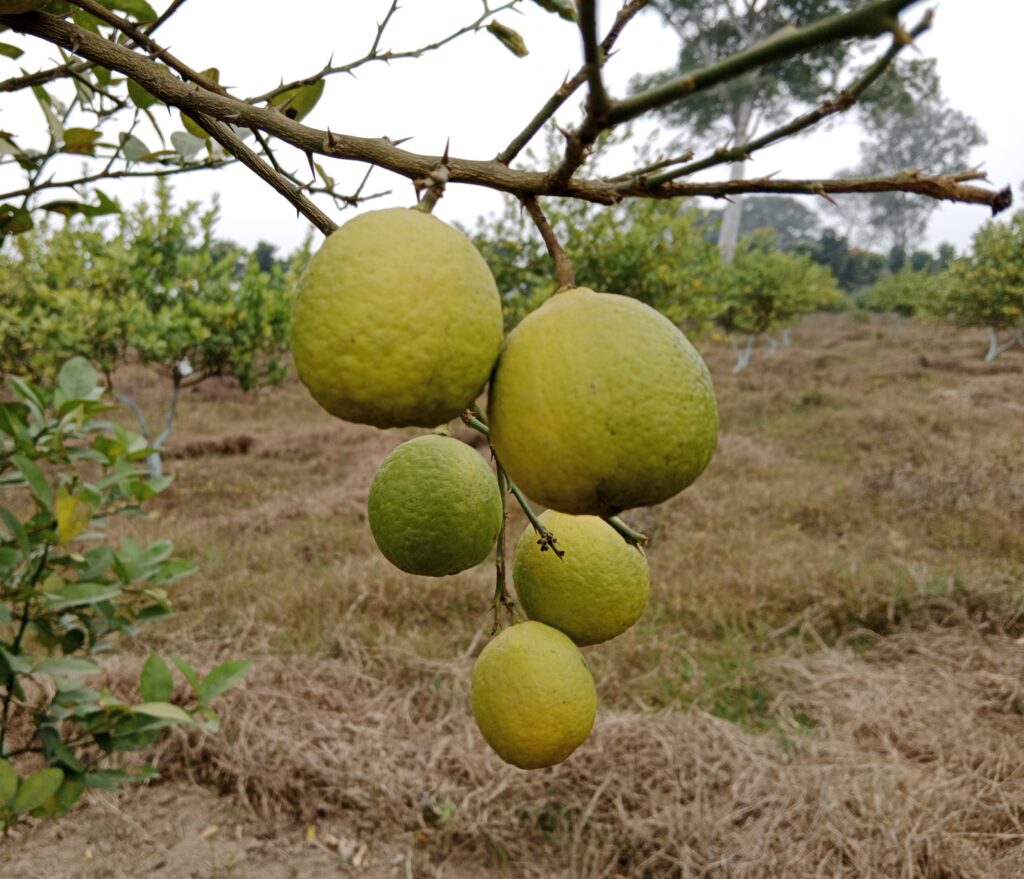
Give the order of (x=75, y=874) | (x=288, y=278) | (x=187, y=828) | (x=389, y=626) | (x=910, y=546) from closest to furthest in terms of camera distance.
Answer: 1. (x=75, y=874)
2. (x=187, y=828)
3. (x=389, y=626)
4. (x=910, y=546)
5. (x=288, y=278)

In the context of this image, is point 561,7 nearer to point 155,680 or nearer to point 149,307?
point 155,680

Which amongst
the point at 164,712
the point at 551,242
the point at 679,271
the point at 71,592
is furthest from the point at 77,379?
the point at 679,271

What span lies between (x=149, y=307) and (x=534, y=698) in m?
8.45

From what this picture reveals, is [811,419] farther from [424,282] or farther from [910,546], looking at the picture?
[424,282]

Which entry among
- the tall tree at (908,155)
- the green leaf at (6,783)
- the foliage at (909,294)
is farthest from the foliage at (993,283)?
the tall tree at (908,155)

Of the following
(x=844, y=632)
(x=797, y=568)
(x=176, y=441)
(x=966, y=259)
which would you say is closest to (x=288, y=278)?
(x=176, y=441)

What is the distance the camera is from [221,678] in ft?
6.11

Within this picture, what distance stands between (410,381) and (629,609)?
0.50 m

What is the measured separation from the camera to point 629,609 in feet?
3.02

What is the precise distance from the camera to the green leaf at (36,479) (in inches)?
55.5

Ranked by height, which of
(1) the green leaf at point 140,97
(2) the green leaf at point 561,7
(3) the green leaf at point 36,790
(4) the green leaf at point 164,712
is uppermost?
(2) the green leaf at point 561,7

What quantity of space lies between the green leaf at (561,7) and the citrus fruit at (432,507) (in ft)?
2.12

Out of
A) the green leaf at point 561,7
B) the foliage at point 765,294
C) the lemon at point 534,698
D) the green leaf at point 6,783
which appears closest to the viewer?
the lemon at point 534,698

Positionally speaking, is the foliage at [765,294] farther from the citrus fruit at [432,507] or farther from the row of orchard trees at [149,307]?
the citrus fruit at [432,507]
